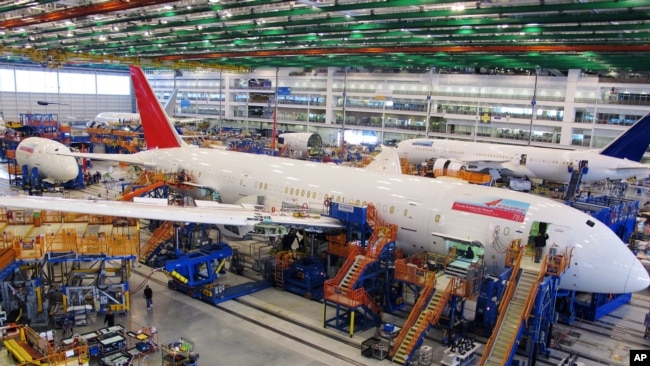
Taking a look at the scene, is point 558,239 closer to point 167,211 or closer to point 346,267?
point 346,267

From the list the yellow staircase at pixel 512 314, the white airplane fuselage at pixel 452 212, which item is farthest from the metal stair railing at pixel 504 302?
the white airplane fuselage at pixel 452 212

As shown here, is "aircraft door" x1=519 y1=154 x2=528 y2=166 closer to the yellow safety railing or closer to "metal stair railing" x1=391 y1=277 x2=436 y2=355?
"metal stair railing" x1=391 y1=277 x2=436 y2=355

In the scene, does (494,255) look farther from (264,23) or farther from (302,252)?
(264,23)

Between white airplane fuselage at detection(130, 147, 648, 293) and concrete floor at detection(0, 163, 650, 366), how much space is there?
3046 mm

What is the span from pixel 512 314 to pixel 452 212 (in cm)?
503

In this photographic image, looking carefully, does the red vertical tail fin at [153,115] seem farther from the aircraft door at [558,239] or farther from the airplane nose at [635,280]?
the airplane nose at [635,280]

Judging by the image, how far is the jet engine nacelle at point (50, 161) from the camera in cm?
3888

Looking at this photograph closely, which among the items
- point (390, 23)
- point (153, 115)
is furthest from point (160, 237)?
point (390, 23)

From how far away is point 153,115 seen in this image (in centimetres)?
3391

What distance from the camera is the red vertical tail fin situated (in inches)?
1325

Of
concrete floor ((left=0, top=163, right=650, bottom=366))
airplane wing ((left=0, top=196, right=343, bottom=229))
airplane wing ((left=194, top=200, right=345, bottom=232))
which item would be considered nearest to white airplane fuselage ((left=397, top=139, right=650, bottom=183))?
concrete floor ((left=0, top=163, right=650, bottom=366))

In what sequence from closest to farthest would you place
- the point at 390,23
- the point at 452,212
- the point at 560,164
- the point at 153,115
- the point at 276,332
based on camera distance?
the point at 276,332 < the point at 452,212 < the point at 153,115 < the point at 390,23 < the point at 560,164

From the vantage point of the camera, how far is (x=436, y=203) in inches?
797

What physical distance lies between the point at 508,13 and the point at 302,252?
1834 centimetres
